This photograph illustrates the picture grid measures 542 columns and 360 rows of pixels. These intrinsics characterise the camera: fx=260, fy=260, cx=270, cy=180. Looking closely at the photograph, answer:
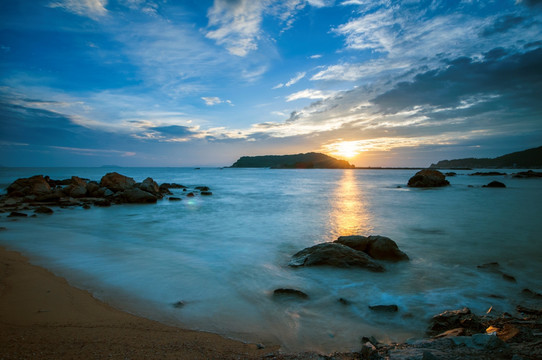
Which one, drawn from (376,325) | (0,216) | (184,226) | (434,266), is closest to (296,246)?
(434,266)

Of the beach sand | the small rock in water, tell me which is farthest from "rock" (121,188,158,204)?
the small rock in water

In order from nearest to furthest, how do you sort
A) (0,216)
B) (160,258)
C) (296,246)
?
(160,258) → (296,246) → (0,216)

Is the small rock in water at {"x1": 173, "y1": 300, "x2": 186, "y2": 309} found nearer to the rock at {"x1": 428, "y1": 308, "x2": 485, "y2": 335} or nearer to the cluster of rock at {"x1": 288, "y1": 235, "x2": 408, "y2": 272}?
the cluster of rock at {"x1": 288, "y1": 235, "x2": 408, "y2": 272}

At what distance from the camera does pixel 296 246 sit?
8.28m

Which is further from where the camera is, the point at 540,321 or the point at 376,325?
the point at 376,325

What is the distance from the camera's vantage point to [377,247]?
651cm

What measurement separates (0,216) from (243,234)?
1112 cm

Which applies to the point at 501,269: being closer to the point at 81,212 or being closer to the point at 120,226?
the point at 120,226

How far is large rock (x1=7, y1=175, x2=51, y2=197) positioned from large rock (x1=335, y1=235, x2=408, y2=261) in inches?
831

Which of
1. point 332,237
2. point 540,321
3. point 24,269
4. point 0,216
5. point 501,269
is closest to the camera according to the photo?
point 540,321

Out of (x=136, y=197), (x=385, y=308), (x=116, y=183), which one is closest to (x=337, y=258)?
(x=385, y=308)

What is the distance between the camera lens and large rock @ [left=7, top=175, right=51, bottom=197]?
1892 cm

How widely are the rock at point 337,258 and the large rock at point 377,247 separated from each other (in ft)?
1.53

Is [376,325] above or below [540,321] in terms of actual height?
below
